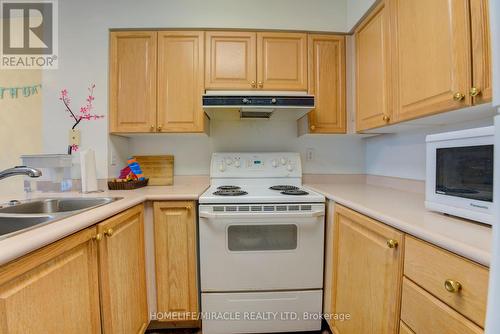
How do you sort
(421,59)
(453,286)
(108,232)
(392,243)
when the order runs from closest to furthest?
(453,286), (392,243), (108,232), (421,59)

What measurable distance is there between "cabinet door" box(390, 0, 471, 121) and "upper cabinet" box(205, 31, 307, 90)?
660mm

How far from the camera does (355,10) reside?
5.41 ft

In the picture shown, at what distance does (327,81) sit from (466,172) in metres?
1.23

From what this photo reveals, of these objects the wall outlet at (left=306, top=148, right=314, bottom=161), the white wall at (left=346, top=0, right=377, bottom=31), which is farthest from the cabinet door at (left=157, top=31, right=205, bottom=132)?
the white wall at (left=346, top=0, right=377, bottom=31)

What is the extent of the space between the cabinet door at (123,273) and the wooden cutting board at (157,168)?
2.00 ft

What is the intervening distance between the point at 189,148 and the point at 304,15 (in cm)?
144

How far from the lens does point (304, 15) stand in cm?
176

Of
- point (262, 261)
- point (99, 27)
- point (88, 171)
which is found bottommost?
point (262, 261)

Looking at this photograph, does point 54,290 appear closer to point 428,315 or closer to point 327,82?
point 428,315

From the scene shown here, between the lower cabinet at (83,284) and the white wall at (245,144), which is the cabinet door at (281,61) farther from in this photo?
the lower cabinet at (83,284)

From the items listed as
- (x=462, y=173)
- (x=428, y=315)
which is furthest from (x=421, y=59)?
(x=428, y=315)

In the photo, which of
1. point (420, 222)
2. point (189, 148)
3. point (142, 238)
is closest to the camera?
point (420, 222)

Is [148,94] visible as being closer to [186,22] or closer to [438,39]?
[186,22]

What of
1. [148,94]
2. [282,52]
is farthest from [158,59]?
[282,52]
